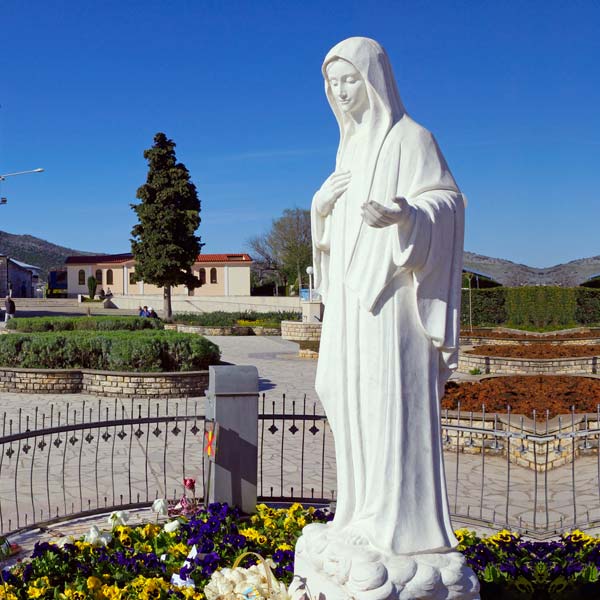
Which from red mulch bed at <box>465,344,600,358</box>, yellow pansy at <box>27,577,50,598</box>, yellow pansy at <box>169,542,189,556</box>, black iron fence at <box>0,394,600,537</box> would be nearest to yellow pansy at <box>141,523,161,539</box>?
yellow pansy at <box>169,542,189,556</box>

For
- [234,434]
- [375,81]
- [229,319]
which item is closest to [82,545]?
[234,434]

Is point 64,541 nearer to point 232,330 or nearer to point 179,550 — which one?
point 179,550

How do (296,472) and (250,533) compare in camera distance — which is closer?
(250,533)

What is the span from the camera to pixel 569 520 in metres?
6.50

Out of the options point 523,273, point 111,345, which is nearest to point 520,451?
point 111,345

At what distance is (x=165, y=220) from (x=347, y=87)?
3271 centimetres

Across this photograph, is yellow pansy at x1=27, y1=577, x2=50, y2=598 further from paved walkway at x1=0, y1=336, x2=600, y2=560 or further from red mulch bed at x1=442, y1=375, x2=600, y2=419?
red mulch bed at x1=442, y1=375, x2=600, y2=419

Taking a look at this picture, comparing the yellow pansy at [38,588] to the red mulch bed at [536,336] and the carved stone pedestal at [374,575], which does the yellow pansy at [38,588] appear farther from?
the red mulch bed at [536,336]

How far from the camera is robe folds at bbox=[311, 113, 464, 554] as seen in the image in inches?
122

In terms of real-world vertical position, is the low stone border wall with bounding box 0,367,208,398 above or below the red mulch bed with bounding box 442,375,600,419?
below

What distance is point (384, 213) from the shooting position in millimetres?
2863

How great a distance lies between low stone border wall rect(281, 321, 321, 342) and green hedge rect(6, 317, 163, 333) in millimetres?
6434

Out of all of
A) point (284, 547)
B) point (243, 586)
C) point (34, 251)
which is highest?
point (34, 251)

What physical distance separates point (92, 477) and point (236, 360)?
12382 millimetres
